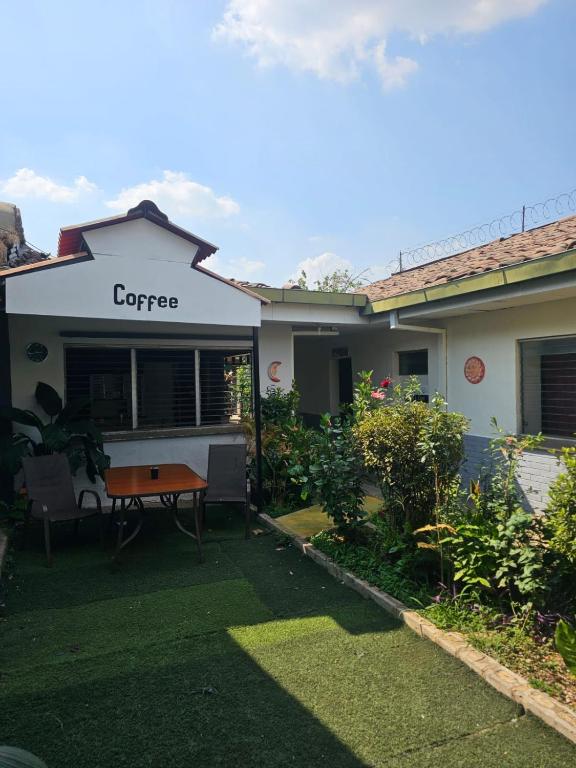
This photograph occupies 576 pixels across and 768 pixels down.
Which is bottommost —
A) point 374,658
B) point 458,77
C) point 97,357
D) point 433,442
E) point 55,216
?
point 374,658

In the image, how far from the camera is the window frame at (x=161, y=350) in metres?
7.25

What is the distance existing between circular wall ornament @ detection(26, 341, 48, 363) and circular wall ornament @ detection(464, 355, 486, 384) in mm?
6252

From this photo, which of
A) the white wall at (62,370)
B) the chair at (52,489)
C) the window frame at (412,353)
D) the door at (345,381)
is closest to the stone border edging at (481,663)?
the chair at (52,489)

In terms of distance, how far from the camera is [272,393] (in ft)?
26.3

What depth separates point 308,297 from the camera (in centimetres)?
785

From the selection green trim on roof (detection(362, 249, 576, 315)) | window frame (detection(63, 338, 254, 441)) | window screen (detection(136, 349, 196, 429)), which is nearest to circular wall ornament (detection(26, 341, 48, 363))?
window frame (detection(63, 338, 254, 441))

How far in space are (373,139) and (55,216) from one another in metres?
5.95

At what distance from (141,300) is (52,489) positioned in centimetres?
248

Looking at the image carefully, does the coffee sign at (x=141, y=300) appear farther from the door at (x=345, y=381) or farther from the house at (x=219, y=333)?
the door at (x=345, y=381)

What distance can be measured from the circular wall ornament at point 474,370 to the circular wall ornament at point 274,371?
3.08 meters

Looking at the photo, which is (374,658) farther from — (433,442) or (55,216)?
(55,216)

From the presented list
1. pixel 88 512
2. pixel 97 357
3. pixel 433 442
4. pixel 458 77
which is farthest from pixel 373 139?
pixel 88 512

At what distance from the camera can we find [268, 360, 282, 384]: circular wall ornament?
8398 millimetres

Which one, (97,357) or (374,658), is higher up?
(97,357)
